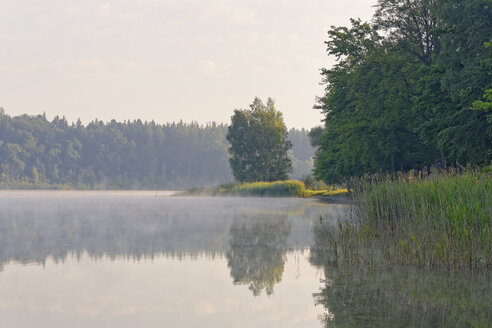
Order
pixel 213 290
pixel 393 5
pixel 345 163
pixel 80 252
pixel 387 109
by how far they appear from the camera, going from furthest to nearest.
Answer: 1. pixel 345 163
2. pixel 393 5
3. pixel 387 109
4. pixel 80 252
5. pixel 213 290

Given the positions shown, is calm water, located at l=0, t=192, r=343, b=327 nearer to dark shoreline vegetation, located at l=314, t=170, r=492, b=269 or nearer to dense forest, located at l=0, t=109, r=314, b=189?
dark shoreline vegetation, located at l=314, t=170, r=492, b=269

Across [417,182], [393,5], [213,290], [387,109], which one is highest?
[393,5]

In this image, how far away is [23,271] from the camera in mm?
12383

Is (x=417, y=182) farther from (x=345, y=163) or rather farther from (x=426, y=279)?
(x=345, y=163)

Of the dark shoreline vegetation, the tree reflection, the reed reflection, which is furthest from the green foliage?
the dark shoreline vegetation

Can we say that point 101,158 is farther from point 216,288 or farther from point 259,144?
point 216,288

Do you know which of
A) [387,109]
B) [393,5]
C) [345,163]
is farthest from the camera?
[345,163]

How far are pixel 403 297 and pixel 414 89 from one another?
97.3 feet

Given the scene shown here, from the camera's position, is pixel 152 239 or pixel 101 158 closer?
pixel 152 239

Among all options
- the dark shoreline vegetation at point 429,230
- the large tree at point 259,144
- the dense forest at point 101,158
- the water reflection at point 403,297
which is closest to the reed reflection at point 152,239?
the dark shoreline vegetation at point 429,230

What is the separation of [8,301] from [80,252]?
6.29 m

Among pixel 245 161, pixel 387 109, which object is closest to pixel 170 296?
pixel 387 109

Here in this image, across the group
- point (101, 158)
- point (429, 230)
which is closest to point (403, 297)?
point (429, 230)

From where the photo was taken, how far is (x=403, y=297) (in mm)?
9539
